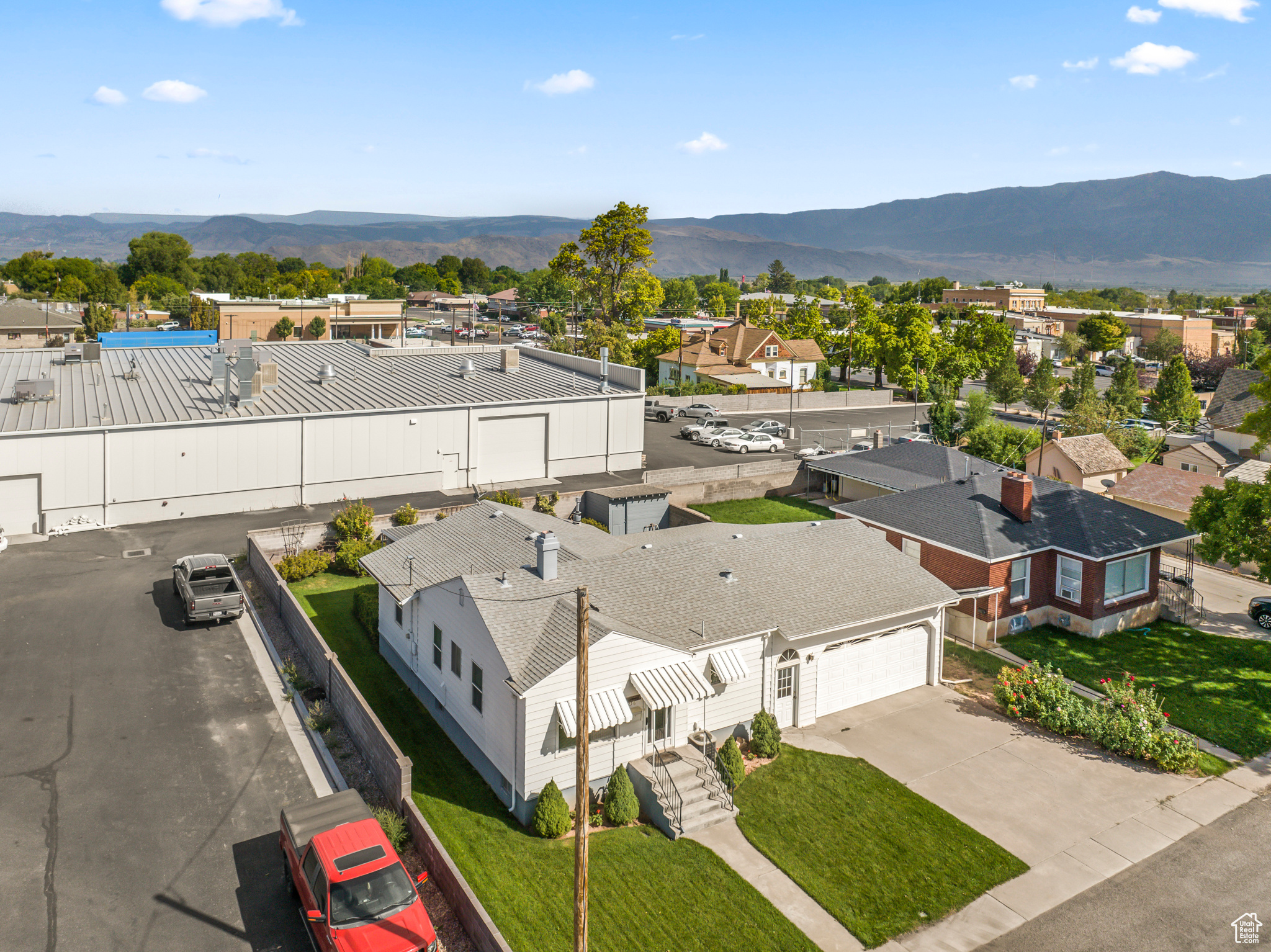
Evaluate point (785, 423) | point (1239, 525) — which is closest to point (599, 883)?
point (1239, 525)

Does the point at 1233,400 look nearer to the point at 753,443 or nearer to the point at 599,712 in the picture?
the point at 753,443

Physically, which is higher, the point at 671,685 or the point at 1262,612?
the point at 671,685

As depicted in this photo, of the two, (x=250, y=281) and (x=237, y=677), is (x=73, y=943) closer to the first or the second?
(x=237, y=677)

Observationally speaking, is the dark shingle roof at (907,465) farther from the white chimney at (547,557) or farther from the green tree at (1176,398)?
the green tree at (1176,398)

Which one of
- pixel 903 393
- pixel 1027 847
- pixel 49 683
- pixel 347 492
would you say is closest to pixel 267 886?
pixel 49 683

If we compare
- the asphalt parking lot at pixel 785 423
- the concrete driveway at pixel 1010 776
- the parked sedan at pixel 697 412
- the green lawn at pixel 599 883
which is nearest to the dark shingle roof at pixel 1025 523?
the concrete driveway at pixel 1010 776

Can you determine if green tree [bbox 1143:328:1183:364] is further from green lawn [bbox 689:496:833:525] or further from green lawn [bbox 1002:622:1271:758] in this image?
green lawn [bbox 1002:622:1271:758]
